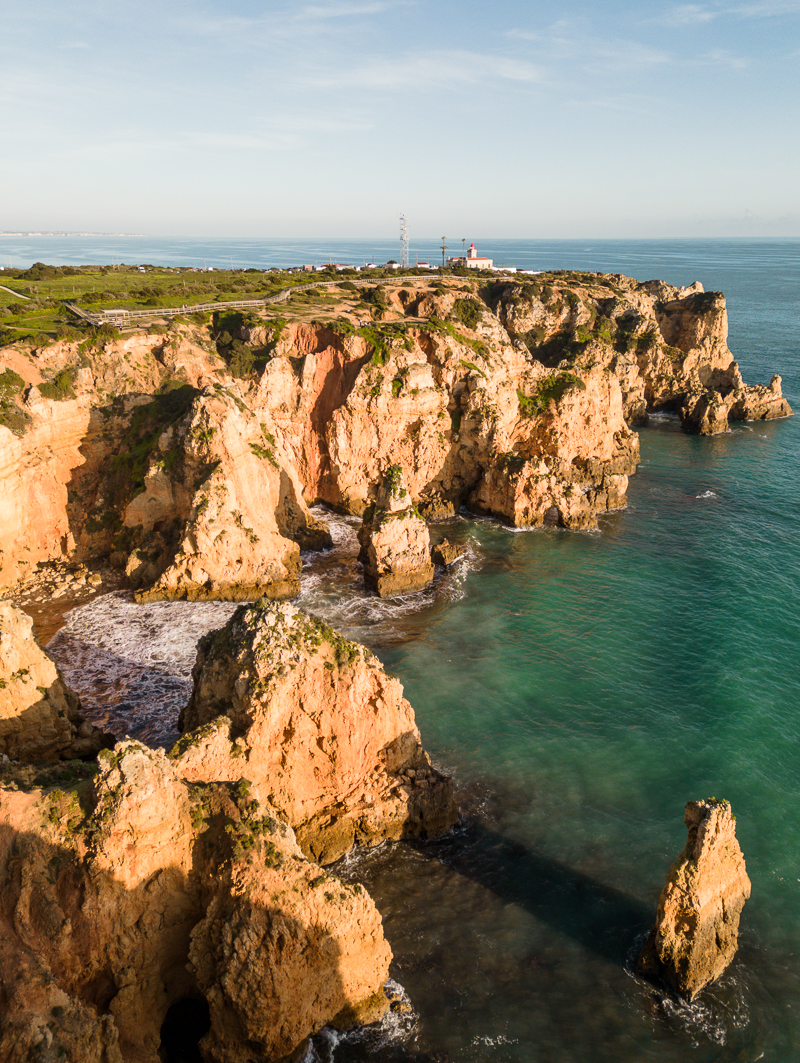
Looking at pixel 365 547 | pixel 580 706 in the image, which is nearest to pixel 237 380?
pixel 365 547

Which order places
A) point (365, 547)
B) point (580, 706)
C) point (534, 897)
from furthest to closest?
point (365, 547), point (580, 706), point (534, 897)

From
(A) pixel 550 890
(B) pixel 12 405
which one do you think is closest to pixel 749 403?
(A) pixel 550 890

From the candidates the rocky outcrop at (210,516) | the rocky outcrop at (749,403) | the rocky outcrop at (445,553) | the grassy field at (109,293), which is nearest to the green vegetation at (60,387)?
the grassy field at (109,293)

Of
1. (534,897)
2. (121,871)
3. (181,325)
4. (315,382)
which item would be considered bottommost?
(534,897)

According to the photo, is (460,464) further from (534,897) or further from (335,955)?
(335,955)

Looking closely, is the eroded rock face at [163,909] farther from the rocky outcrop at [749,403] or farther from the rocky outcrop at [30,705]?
the rocky outcrop at [749,403]

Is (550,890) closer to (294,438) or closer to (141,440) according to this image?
(141,440)

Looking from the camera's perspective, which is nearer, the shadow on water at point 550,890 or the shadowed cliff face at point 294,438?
the shadow on water at point 550,890
